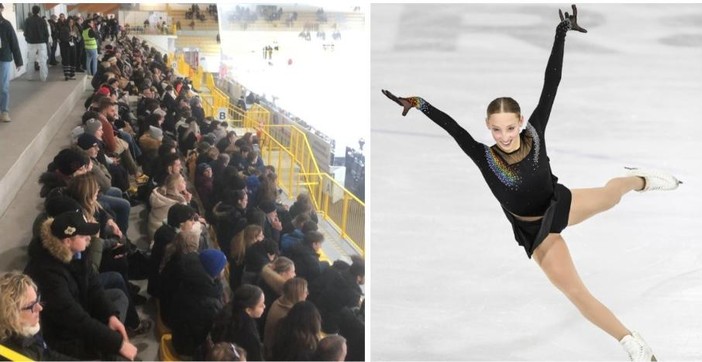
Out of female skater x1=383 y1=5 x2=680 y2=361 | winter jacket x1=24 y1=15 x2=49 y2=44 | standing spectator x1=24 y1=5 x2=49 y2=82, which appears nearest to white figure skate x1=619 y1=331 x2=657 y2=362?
female skater x1=383 y1=5 x2=680 y2=361

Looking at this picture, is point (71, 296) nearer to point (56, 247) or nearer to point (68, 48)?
point (56, 247)

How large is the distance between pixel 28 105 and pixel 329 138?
→ 5.41ft

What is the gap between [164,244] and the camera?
4.73 meters

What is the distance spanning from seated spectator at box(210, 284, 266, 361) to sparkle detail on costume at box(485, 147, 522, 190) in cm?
140

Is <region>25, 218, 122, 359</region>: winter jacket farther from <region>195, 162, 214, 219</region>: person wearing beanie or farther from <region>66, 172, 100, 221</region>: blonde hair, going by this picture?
<region>195, 162, 214, 219</region>: person wearing beanie

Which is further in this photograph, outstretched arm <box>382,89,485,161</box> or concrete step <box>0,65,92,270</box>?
concrete step <box>0,65,92,270</box>

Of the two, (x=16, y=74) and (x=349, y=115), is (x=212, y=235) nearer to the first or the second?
(x=349, y=115)

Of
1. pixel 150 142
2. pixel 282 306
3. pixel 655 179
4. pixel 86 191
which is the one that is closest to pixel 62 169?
pixel 86 191

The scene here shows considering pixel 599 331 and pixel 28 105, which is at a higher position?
pixel 28 105

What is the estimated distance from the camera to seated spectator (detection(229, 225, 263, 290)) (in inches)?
187

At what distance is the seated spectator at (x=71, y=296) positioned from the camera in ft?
14.7

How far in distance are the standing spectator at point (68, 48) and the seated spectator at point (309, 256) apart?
157 cm

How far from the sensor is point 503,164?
4.35 m

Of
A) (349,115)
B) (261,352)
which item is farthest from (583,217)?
(261,352)
